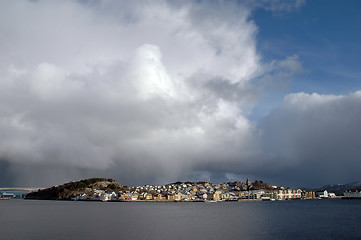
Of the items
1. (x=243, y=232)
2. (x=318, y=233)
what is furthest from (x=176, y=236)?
(x=318, y=233)

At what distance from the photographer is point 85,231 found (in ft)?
175

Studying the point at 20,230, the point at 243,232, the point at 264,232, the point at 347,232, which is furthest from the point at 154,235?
the point at 347,232

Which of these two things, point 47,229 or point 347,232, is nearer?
point 347,232

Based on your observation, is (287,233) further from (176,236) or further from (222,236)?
(176,236)

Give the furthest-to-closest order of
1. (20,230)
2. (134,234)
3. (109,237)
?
(20,230) → (134,234) → (109,237)

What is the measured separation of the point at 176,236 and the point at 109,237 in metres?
9.71

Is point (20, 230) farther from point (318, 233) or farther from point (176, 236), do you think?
point (318, 233)

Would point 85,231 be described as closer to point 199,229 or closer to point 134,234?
point 134,234

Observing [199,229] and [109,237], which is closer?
[109,237]

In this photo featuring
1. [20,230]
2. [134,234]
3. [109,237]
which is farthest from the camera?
[20,230]

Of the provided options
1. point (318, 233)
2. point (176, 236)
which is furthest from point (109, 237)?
point (318, 233)

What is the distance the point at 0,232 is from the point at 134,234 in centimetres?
2168

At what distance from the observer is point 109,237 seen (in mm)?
47094

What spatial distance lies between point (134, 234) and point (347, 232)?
33998mm
